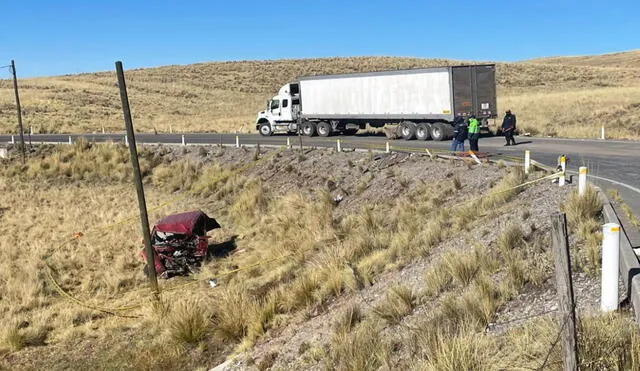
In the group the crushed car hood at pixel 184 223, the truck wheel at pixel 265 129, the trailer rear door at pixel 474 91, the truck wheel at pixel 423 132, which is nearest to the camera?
the crushed car hood at pixel 184 223

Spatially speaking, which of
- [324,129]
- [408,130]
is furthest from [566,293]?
[324,129]

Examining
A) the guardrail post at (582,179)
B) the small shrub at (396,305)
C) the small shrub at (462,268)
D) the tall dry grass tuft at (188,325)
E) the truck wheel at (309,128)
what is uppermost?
the truck wheel at (309,128)

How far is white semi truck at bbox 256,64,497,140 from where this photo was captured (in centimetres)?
2677

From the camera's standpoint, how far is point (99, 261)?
1689cm

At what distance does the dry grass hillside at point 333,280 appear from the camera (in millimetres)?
6277

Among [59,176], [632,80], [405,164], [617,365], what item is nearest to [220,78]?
[632,80]

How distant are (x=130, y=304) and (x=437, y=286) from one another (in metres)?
7.99

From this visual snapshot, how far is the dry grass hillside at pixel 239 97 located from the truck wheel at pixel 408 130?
265 inches

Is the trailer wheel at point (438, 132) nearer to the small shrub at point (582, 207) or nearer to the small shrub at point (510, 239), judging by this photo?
the small shrub at point (582, 207)

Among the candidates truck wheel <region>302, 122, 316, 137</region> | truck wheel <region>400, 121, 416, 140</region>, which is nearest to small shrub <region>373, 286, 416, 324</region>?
truck wheel <region>400, 121, 416, 140</region>

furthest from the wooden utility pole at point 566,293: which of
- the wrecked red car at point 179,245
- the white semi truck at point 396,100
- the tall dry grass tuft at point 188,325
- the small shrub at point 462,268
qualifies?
the white semi truck at point 396,100

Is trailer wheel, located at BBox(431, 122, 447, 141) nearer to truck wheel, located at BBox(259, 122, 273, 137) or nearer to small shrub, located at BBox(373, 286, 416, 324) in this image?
truck wheel, located at BBox(259, 122, 273, 137)

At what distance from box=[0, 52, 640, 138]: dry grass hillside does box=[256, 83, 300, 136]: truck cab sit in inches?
259

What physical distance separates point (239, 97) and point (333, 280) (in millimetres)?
74895
